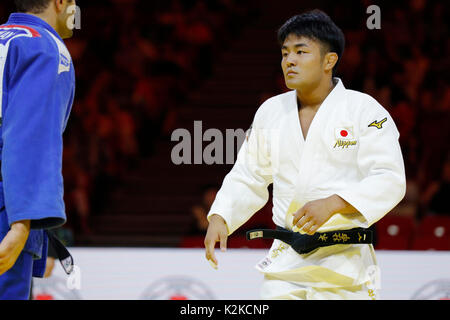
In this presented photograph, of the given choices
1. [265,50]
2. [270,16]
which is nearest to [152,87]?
[265,50]

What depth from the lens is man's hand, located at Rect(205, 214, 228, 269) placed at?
2219 millimetres

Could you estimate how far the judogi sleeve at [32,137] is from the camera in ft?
5.62

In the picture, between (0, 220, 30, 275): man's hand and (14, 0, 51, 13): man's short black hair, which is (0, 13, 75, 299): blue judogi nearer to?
(0, 220, 30, 275): man's hand

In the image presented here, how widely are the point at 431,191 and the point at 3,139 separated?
455 centimetres

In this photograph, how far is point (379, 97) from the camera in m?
6.09

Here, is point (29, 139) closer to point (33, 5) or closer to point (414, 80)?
point (33, 5)

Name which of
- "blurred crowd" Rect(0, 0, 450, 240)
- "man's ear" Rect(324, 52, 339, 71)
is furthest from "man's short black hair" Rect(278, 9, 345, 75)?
"blurred crowd" Rect(0, 0, 450, 240)

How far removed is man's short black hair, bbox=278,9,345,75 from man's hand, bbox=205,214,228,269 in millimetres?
702

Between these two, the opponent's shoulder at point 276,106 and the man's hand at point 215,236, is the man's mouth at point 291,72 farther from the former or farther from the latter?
the man's hand at point 215,236

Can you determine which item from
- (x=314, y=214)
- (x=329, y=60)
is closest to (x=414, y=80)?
(x=329, y=60)

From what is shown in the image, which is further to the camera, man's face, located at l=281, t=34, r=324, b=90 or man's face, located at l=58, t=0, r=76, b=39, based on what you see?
man's face, located at l=281, t=34, r=324, b=90

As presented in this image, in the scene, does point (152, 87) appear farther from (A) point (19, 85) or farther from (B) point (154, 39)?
(A) point (19, 85)

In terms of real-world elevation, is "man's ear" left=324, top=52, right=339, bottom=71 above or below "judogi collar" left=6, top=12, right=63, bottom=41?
below

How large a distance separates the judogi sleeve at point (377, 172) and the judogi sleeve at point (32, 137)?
905mm
